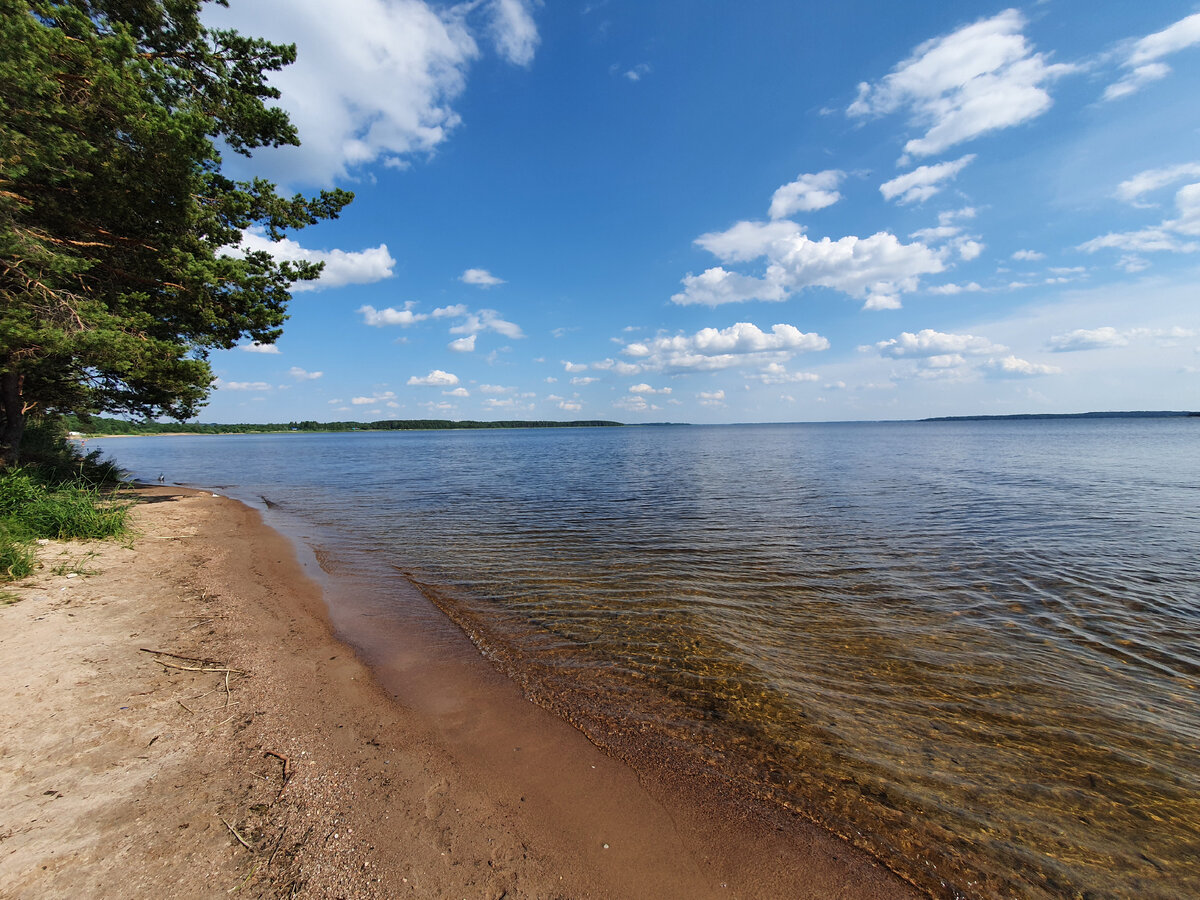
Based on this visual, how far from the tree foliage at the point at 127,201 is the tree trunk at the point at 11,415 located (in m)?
0.05

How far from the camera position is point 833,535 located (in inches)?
618

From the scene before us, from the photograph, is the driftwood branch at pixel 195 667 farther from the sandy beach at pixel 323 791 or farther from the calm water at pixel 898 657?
the calm water at pixel 898 657

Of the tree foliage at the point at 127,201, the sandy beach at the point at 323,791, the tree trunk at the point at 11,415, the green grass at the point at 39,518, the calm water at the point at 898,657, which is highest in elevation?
the tree foliage at the point at 127,201

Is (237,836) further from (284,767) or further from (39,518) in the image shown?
(39,518)

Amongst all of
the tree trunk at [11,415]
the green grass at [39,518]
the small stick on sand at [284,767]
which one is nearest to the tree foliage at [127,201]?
the tree trunk at [11,415]

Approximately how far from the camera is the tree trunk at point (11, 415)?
16047mm

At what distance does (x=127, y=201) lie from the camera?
39.1ft

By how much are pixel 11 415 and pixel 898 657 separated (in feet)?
93.0

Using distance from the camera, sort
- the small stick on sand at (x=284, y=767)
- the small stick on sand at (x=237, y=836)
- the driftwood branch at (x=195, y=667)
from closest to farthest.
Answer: the small stick on sand at (x=237, y=836) < the small stick on sand at (x=284, y=767) < the driftwood branch at (x=195, y=667)

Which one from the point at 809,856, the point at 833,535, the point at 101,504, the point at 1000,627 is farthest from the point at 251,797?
the point at 833,535

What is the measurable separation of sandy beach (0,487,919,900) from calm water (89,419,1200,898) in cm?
81

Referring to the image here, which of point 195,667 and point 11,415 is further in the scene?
point 11,415

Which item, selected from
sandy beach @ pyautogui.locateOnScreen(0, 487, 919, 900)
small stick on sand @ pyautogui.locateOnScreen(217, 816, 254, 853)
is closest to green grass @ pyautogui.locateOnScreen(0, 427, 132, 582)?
sandy beach @ pyautogui.locateOnScreen(0, 487, 919, 900)

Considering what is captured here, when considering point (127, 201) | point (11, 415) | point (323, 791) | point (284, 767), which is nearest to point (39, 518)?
point (127, 201)
